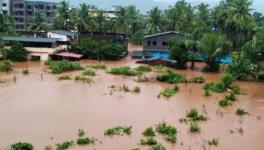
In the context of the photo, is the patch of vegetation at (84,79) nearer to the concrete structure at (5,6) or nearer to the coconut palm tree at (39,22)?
the coconut palm tree at (39,22)

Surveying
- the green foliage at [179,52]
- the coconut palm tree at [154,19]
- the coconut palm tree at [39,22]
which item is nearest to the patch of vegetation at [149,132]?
the green foliage at [179,52]

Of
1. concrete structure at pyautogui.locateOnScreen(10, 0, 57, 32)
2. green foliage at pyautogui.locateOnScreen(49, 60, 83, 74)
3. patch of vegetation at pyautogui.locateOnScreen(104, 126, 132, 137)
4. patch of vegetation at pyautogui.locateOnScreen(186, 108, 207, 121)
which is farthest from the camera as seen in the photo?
concrete structure at pyautogui.locateOnScreen(10, 0, 57, 32)

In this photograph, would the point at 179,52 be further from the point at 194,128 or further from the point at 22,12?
the point at 22,12

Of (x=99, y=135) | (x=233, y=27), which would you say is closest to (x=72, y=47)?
(x=233, y=27)

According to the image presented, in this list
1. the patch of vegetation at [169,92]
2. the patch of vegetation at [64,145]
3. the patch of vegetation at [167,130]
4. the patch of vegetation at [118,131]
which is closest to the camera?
the patch of vegetation at [64,145]

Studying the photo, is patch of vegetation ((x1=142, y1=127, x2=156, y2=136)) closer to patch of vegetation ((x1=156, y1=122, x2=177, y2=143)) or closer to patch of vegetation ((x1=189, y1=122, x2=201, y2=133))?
patch of vegetation ((x1=156, y1=122, x2=177, y2=143))

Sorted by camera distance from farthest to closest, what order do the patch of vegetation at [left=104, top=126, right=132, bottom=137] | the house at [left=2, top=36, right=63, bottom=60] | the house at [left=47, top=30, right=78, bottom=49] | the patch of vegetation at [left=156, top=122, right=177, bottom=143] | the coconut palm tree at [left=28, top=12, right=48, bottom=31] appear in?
the coconut palm tree at [left=28, top=12, right=48, bottom=31]
the house at [left=47, top=30, right=78, bottom=49]
the house at [left=2, top=36, right=63, bottom=60]
the patch of vegetation at [left=104, top=126, right=132, bottom=137]
the patch of vegetation at [left=156, top=122, right=177, bottom=143]

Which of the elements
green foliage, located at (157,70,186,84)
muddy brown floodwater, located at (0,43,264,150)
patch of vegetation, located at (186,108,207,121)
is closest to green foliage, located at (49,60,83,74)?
muddy brown floodwater, located at (0,43,264,150)
